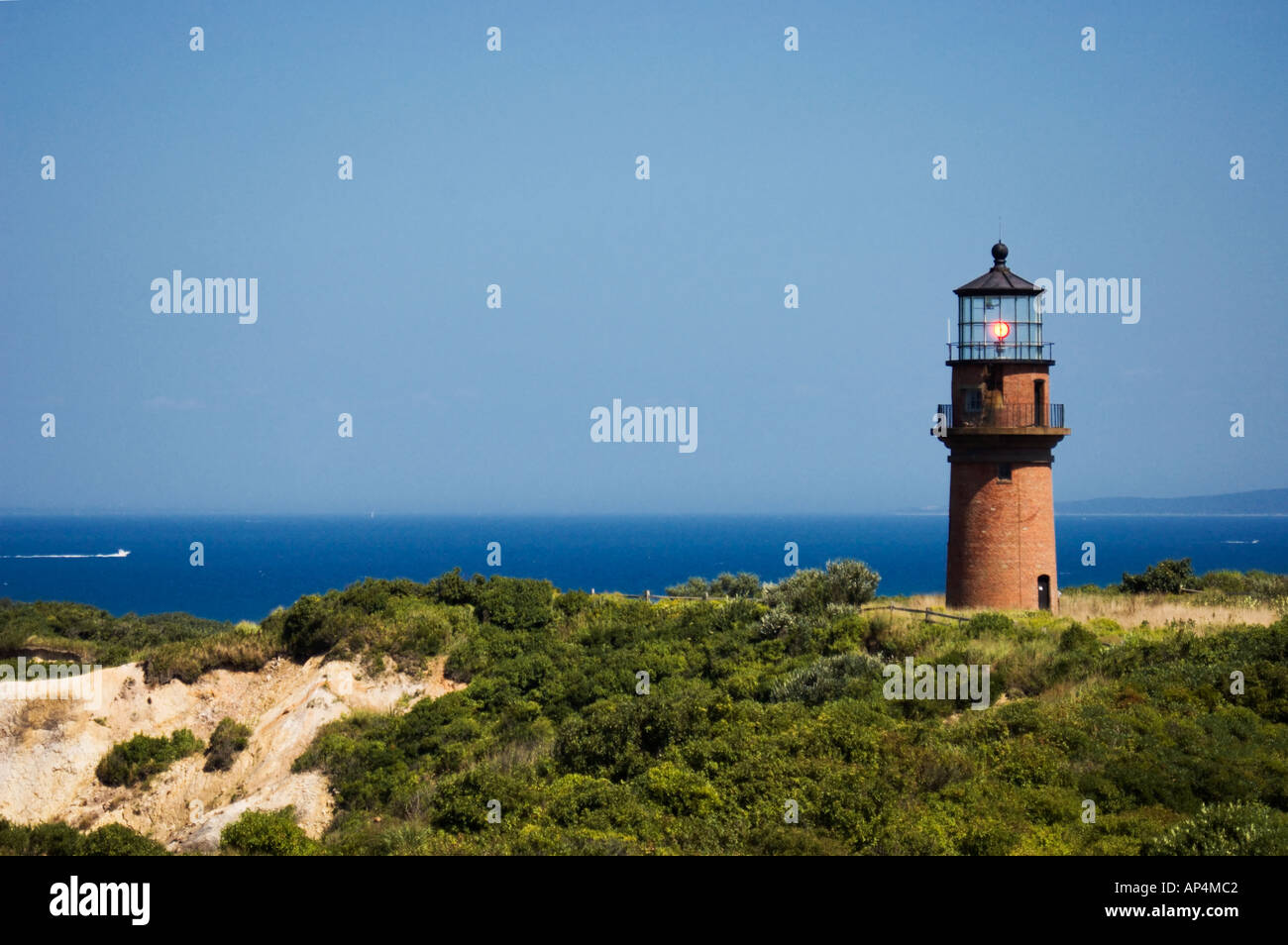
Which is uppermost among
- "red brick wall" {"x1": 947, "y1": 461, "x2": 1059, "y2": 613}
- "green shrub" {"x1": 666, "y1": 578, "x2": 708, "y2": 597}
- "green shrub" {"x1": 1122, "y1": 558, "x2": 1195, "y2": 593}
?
"red brick wall" {"x1": 947, "y1": 461, "x2": 1059, "y2": 613}

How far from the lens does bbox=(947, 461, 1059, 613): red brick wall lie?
27109 mm

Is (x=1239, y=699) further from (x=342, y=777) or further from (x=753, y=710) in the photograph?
(x=342, y=777)

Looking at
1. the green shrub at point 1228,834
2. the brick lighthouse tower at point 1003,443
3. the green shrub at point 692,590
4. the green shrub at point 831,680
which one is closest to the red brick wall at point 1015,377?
the brick lighthouse tower at point 1003,443

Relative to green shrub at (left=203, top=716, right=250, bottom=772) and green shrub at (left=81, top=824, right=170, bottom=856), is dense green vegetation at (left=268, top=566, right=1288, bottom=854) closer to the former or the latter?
green shrub at (left=203, top=716, right=250, bottom=772)

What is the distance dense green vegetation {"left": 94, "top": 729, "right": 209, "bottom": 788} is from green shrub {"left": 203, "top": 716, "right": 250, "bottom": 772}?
0.52 m

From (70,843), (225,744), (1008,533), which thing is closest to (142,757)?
(225,744)

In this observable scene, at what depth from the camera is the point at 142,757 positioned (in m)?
27.3

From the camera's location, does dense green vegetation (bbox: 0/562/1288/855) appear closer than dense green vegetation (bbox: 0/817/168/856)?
Yes

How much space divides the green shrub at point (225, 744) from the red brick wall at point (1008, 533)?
1814cm

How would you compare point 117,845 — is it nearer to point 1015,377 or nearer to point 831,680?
point 831,680

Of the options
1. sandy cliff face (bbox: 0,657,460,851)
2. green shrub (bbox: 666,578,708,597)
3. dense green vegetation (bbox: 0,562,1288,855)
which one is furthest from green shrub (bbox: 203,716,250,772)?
green shrub (bbox: 666,578,708,597)

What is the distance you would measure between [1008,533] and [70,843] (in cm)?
2078
